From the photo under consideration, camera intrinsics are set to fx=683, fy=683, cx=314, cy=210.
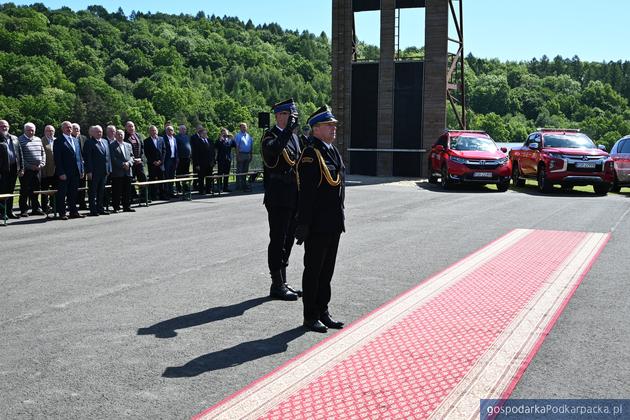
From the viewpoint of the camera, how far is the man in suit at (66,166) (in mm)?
14242

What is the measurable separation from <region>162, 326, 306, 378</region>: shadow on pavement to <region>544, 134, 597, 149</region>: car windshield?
61.1 feet

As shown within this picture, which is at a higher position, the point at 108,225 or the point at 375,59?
the point at 375,59

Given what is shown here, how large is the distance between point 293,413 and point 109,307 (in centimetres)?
317

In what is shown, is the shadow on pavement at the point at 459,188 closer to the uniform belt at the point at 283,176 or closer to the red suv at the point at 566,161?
the red suv at the point at 566,161

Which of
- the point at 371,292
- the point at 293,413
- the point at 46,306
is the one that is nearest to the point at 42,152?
the point at 46,306

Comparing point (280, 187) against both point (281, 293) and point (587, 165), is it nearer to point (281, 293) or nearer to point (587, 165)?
point (281, 293)

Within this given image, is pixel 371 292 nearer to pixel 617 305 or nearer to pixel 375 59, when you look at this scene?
pixel 617 305

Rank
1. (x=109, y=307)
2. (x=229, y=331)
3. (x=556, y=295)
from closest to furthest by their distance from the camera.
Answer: (x=229, y=331) → (x=109, y=307) → (x=556, y=295)

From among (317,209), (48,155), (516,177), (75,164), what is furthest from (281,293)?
(516,177)

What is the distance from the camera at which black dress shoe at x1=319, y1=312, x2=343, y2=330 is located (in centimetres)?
598

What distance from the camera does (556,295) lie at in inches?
286

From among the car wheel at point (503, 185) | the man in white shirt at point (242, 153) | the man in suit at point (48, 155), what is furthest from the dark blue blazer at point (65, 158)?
the car wheel at point (503, 185)

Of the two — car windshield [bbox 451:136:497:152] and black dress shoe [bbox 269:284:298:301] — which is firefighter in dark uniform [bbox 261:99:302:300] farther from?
car windshield [bbox 451:136:497:152]

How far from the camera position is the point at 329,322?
6008 millimetres
